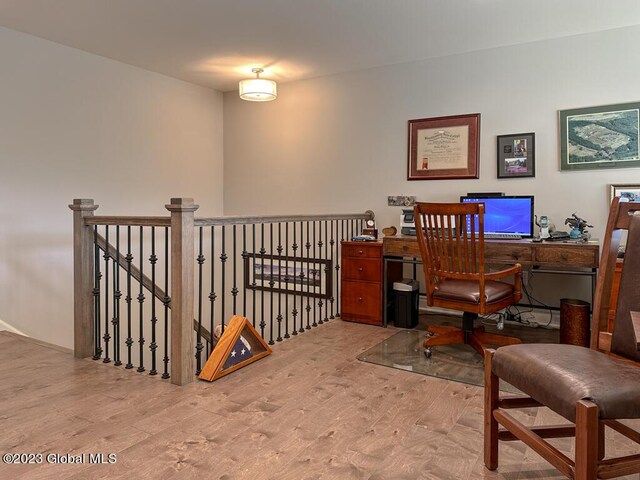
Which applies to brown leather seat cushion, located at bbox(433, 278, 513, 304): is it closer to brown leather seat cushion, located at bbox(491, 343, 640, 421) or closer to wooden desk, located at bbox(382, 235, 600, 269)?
wooden desk, located at bbox(382, 235, 600, 269)

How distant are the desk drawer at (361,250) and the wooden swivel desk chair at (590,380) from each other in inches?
84.0

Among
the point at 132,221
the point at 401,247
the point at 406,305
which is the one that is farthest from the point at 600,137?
the point at 132,221

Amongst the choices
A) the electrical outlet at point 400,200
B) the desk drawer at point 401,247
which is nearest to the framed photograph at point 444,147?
the electrical outlet at point 400,200

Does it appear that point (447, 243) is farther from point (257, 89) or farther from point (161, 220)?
point (257, 89)

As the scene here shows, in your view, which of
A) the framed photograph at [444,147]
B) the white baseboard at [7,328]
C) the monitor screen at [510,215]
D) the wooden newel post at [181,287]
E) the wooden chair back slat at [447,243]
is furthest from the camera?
the framed photograph at [444,147]

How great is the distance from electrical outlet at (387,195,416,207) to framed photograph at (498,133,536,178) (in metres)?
0.83

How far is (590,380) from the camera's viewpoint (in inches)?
52.1

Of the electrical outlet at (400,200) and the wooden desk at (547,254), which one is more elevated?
the electrical outlet at (400,200)

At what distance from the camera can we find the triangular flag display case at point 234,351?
2.56 meters

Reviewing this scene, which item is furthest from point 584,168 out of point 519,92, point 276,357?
point 276,357

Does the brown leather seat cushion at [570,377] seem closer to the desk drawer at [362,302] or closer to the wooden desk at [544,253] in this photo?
the wooden desk at [544,253]

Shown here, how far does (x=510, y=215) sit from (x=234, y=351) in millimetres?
2398

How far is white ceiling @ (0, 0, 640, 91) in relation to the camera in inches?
124

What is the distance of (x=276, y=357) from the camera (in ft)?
9.75
